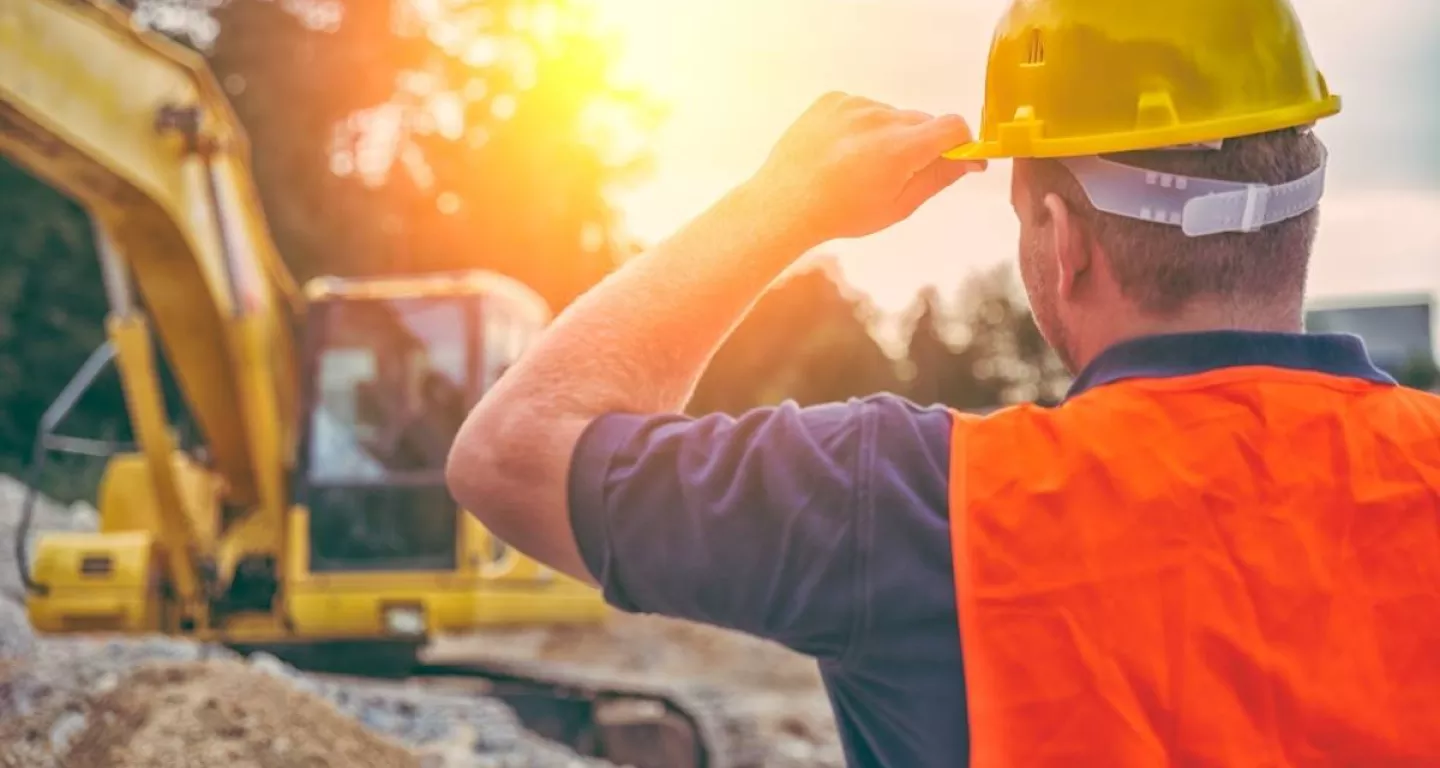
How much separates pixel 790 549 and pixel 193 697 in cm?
494

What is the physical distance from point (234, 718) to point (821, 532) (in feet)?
15.9

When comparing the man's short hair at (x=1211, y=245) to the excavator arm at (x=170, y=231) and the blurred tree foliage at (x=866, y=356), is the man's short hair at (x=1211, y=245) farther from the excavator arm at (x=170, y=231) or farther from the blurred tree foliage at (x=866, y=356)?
the blurred tree foliage at (x=866, y=356)

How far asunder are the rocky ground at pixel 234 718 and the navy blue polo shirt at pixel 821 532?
4463mm

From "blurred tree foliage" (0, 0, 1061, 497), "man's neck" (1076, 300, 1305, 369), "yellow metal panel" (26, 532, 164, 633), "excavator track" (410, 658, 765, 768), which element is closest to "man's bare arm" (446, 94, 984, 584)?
"man's neck" (1076, 300, 1305, 369)

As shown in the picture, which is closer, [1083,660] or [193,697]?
[1083,660]

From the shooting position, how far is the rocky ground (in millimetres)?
5621

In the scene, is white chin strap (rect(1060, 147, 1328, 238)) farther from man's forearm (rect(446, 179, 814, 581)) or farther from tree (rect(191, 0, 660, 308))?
tree (rect(191, 0, 660, 308))

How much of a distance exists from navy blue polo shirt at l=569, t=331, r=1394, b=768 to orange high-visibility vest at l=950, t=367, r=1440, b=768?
0.03m

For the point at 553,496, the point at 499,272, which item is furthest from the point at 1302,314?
the point at 499,272

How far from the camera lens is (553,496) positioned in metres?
1.42

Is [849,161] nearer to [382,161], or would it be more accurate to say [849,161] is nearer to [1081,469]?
[1081,469]

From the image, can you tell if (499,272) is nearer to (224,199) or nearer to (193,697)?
(224,199)

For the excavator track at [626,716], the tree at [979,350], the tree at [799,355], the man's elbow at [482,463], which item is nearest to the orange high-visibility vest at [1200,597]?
the man's elbow at [482,463]

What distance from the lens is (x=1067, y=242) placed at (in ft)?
4.82
